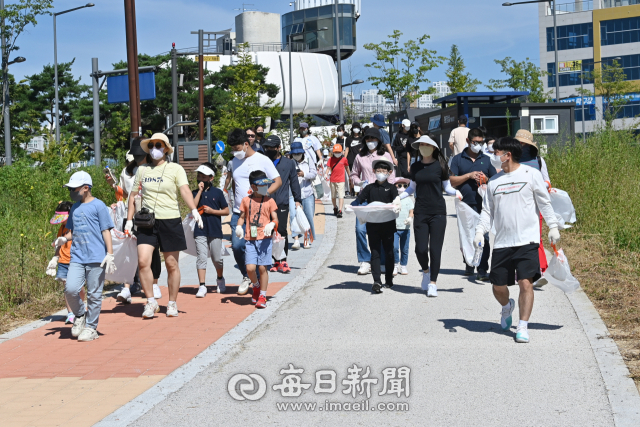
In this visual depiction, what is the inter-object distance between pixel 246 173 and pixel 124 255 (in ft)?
5.76

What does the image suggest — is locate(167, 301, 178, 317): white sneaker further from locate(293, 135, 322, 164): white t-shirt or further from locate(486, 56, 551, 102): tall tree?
locate(486, 56, 551, 102): tall tree

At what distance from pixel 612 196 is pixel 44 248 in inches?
389

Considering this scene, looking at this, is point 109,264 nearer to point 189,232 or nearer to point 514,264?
point 189,232

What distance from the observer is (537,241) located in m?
6.73

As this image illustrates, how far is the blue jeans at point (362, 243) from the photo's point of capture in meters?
10.2

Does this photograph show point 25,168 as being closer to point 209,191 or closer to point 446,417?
point 209,191

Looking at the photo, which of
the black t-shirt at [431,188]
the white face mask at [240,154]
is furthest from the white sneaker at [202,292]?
the black t-shirt at [431,188]

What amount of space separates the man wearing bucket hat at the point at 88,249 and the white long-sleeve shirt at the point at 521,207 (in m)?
3.70

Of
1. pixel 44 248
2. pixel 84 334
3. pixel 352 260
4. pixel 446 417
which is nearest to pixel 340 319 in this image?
pixel 84 334

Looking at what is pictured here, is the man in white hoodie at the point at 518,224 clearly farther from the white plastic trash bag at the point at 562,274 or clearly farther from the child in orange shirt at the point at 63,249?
the child in orange shirt at the point at 63,249

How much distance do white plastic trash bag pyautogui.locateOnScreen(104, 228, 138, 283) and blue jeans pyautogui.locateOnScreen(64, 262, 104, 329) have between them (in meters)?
1.32

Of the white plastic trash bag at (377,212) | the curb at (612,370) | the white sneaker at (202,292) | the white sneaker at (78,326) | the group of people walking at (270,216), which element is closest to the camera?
the curb at (612,370)

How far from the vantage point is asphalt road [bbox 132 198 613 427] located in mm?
4973

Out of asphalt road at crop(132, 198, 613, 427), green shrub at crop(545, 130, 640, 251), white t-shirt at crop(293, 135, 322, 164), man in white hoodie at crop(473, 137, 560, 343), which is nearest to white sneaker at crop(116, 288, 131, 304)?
asphalt road at crop(132, 198, 613, 427)
